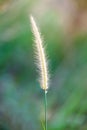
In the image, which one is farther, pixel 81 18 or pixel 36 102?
pixel 81 18

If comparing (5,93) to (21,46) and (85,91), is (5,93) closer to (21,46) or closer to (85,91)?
(21,46)

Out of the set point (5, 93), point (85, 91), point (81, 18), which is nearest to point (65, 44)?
point (81, 18)

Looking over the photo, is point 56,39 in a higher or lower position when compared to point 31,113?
higher

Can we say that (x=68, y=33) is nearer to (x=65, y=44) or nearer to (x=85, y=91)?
(x=65, y=44)

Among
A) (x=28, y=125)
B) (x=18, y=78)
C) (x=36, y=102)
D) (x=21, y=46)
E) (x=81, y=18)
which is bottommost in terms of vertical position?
(x=28, y=125)

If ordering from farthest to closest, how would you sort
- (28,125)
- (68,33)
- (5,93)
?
(68,33) < (5,93) < (28,125)

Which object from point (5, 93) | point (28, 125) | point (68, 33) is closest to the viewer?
point (28, 125)
